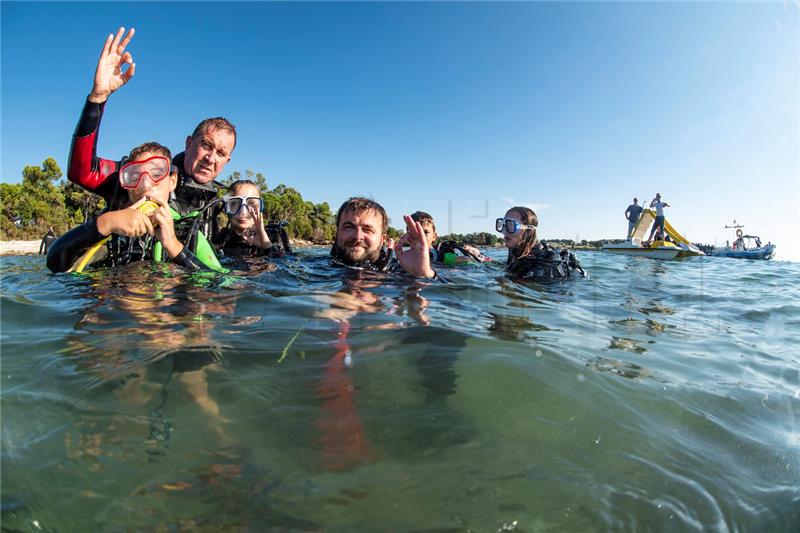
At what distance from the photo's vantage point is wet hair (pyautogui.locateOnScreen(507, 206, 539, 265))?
6.71m

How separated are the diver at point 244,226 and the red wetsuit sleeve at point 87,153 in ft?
4.67

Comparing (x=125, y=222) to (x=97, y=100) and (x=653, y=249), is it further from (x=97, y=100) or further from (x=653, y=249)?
(x=653, y=249)

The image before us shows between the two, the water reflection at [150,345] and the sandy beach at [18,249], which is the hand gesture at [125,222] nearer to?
the water reflection at [150,345]

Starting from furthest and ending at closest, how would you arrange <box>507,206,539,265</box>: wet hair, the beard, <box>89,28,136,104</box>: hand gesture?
<box>507,206,539,265</box>: wet hair → the beard → <box>89,28,136,104</box>: hand gesture

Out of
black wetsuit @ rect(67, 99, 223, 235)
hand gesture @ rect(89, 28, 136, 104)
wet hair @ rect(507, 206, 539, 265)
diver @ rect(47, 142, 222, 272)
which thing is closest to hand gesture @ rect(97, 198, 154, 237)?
diver @ rect(47, 142, 222, 272)

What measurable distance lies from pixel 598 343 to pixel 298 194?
6242cm

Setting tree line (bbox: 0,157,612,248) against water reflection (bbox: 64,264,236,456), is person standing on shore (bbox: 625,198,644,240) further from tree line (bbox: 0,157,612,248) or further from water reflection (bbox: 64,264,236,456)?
water reflection (bbox: 64,264,236,456)

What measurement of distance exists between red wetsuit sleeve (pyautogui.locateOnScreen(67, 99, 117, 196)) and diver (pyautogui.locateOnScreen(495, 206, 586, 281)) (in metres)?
5.41

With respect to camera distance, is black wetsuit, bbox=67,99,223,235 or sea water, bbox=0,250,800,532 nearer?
sea water, bbox=0,250,800,532

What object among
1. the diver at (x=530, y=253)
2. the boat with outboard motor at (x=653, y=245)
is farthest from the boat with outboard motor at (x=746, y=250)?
the diver at (x=530, y=253)

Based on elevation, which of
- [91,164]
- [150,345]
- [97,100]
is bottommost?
[150,345]

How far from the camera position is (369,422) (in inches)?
68.2

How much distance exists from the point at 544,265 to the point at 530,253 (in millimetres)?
328

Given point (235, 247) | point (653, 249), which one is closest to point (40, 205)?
point (235, 247)
